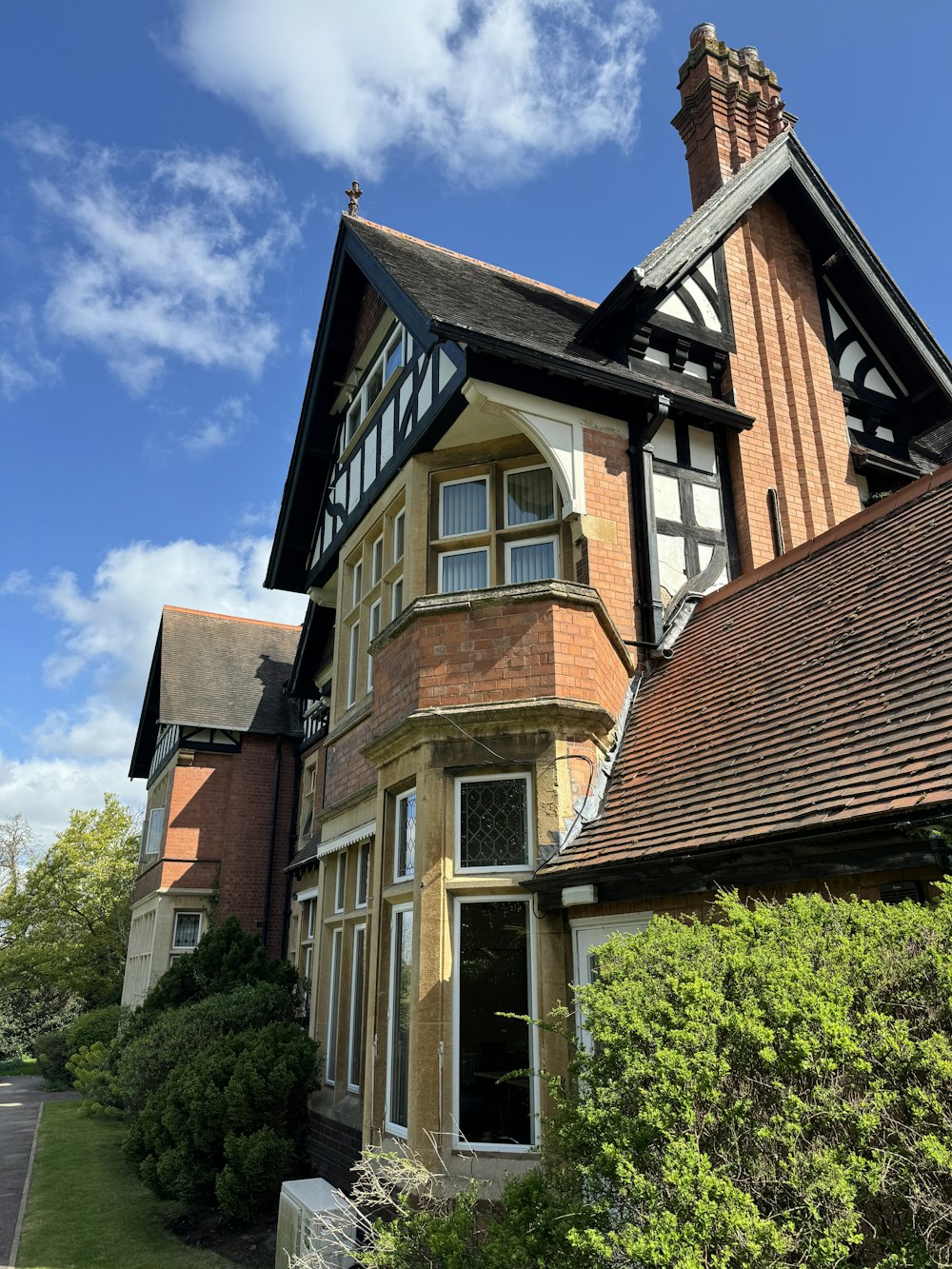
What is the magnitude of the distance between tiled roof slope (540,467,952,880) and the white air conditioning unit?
9.89 feet

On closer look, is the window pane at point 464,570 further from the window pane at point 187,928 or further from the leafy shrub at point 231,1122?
the window pane at point 187,928

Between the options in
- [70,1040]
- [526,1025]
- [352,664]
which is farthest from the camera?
[70,1040]

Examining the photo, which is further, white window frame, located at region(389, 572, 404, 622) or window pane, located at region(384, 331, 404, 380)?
window pane, located at region(384, 331, 404, 380)

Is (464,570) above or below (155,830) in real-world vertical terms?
above

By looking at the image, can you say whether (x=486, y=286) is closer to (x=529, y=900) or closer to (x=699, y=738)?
(x=699, y=738)

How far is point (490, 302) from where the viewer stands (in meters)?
10.8

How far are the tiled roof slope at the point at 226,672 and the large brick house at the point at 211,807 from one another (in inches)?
1.7

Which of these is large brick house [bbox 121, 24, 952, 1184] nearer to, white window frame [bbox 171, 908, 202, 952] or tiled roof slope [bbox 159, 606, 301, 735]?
tiled roof slope [bbox 159, 606, 301, 735]

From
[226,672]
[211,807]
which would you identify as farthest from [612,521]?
[226,672]

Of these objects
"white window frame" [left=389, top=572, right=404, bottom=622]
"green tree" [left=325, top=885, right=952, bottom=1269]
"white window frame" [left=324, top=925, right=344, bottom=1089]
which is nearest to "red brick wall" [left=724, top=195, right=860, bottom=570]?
"white window frame" [left=389, top=572, right=404, bottom=622]

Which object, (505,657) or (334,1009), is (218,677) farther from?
(505,657)

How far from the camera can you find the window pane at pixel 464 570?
964cm

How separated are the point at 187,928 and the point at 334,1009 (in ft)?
41.5

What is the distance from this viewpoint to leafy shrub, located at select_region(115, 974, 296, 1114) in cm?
1090
